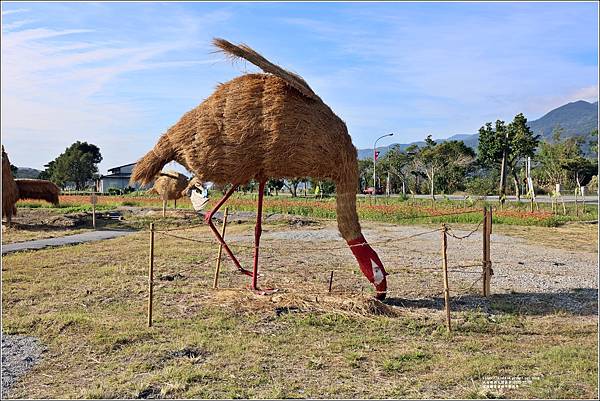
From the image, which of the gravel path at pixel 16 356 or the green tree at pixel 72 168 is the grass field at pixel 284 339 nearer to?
the gravel path at pixel 16 356

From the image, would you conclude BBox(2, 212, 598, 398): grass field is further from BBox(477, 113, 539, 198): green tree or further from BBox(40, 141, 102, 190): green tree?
BBox(40, 141, 102, 190): green tree

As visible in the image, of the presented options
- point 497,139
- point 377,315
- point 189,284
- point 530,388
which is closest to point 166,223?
point 189,284

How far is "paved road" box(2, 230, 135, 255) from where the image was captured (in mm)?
13719

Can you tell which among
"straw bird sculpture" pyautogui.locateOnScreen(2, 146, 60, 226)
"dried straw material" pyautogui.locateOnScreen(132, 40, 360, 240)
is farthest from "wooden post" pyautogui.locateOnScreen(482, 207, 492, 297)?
"straw bird sculpture" pyautogui.locateOnScreen(2, 146, 60, 226)

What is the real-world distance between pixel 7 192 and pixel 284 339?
15.1m

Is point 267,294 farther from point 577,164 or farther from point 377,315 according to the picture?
point 577,164

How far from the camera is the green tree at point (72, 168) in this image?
55.9 m

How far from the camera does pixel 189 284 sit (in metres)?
9.05

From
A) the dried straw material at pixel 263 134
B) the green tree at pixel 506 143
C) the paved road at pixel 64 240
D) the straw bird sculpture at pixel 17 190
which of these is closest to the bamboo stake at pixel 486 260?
the dried straw material at pixel 263 134

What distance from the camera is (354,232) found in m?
7.88

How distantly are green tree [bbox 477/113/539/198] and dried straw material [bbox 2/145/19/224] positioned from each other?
32287mm

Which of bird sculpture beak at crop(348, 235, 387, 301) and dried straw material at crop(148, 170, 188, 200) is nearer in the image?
bird sculpture beak at crop(348, 235, 387, 301)

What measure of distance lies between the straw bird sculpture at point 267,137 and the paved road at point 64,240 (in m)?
7.84

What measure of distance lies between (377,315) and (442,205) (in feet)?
66.4
